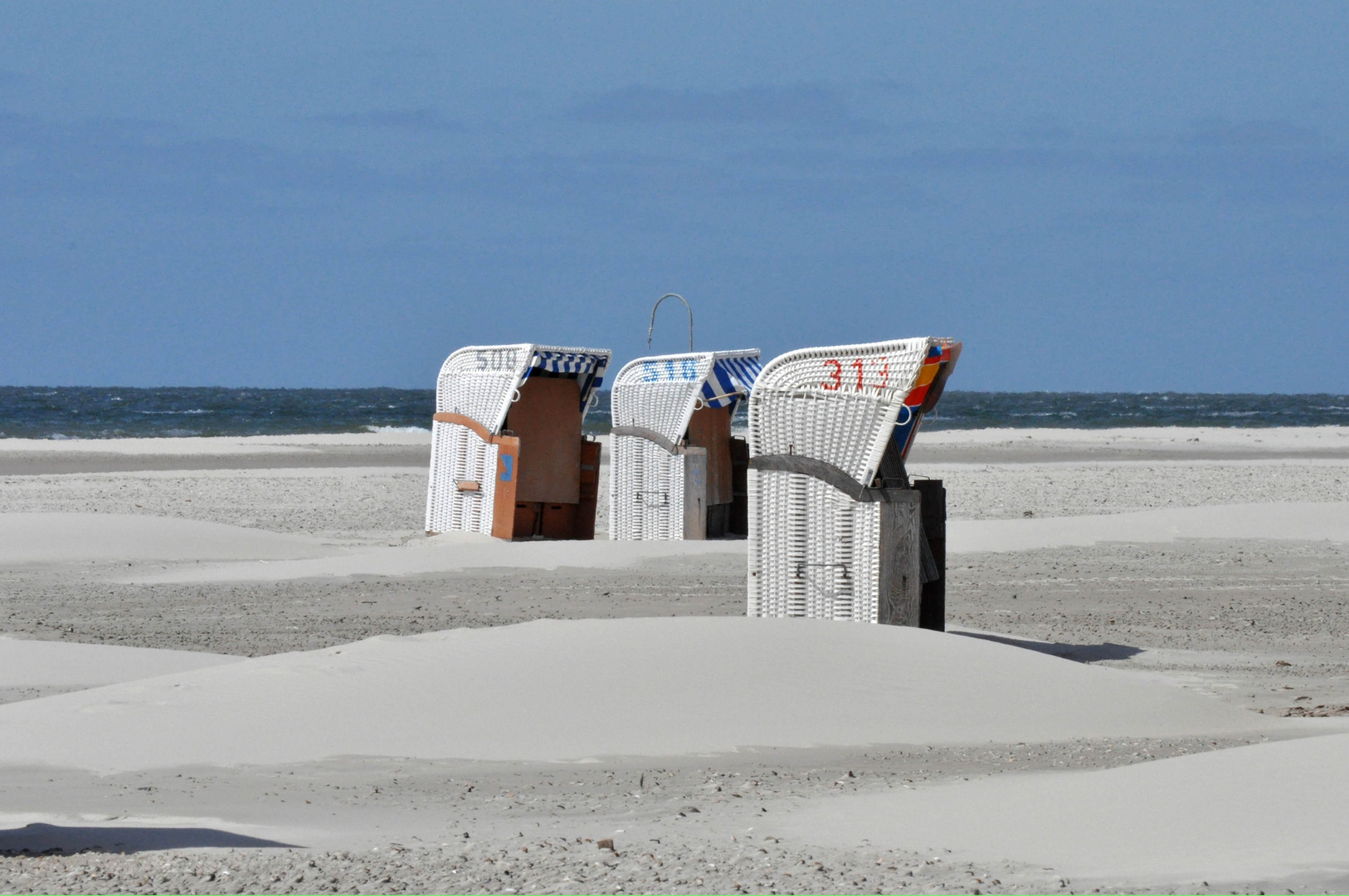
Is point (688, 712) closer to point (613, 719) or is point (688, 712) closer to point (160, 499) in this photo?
point (613, 719)

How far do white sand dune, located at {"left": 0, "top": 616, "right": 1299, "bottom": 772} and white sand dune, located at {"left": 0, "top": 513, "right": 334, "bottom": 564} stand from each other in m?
7.09

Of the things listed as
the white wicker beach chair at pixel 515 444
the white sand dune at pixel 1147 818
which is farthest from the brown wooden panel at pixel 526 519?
the white sand dune at pixel 1147 818

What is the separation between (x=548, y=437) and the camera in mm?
15586

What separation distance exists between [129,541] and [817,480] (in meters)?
8.44

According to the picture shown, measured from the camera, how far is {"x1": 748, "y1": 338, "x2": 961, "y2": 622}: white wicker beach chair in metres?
8.34

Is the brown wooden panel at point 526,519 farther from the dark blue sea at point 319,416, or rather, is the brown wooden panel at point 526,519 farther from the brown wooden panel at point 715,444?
the dark blue sea at point 319,416

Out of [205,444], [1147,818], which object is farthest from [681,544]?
[205,444]

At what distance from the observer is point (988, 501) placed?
2109 cm

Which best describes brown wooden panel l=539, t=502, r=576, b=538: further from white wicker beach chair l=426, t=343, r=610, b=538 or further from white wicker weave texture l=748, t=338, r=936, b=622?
white wicker weave texture l=748, t=338, r=936, b=622

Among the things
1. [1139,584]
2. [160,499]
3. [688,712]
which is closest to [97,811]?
[688,712]

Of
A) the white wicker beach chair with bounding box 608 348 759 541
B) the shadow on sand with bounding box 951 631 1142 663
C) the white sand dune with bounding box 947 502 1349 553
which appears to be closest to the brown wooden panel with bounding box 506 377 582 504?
the white wicker beach chair with bounding box 608 348 759 541

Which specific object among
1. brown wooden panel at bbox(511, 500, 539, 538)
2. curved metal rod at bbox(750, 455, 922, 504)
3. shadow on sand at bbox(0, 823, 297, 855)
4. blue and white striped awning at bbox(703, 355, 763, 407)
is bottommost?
shadow on sand at bbox(0, 823, 297, 855)

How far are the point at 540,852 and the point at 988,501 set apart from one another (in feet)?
57.9

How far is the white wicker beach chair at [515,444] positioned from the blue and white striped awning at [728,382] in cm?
137
